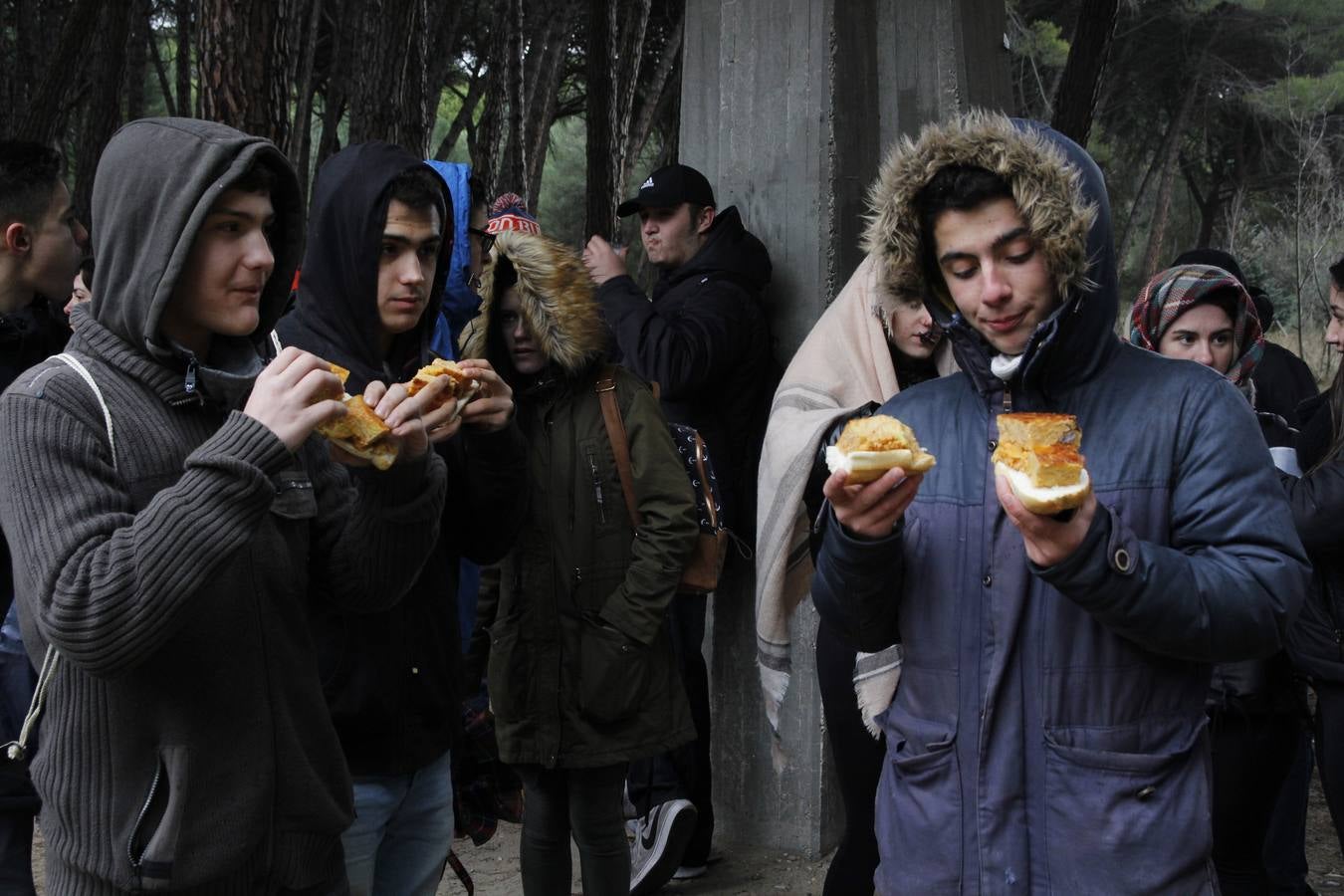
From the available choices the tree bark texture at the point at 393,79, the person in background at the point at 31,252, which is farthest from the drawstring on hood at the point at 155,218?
the tree bark texture at the point at 393,79

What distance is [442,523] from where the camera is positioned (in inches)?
130

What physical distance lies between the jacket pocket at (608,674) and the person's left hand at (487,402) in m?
1.01

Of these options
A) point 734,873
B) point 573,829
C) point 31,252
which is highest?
point 31,252

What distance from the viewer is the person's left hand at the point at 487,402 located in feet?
9.93

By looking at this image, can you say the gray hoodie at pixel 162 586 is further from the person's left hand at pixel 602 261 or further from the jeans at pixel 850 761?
the person's left hand at pixel 602 261

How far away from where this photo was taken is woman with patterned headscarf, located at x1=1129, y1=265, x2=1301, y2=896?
12.7 feet

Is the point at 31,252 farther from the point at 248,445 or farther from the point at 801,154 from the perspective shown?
the point at 801,154

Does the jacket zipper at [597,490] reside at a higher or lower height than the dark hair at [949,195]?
lower

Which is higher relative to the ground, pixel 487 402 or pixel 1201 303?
pixel 1201 303

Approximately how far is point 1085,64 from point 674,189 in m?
7.53

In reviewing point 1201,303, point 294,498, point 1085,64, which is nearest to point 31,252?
point 294,498

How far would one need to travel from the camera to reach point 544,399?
4062 millimetres

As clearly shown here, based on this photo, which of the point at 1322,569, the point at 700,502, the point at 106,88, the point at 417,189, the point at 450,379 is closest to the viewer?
the point at 450,379

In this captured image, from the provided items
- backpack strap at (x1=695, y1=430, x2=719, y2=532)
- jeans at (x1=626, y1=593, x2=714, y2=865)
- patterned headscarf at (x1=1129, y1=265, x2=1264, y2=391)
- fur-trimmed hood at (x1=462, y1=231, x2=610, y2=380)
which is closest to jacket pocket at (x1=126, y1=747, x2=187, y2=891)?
fur-trimmed hood at (x1=462, y1=231, x2=610, y2=380)
